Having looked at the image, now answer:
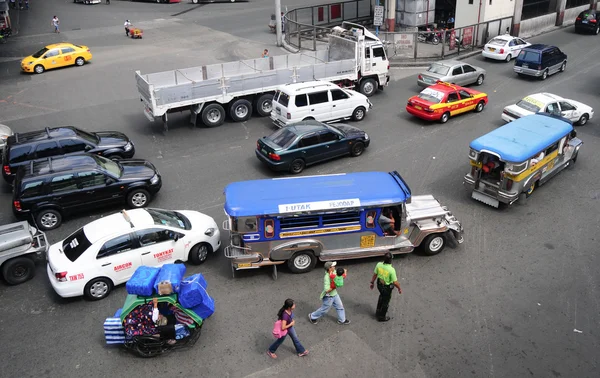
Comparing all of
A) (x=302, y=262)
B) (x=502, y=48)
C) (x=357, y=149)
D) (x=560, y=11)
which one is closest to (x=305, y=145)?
(x=357, y=149)

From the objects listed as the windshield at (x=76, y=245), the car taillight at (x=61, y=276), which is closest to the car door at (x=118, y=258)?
the windshield at (x=76, y=245)

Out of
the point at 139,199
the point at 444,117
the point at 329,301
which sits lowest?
the point at 444,117

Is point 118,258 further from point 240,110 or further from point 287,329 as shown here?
point 240,110

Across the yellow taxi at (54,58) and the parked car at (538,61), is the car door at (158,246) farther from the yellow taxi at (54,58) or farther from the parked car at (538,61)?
the yellow taxi at (54,58)

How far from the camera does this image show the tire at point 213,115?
66.6 ft

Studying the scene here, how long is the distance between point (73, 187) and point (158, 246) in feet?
13.5

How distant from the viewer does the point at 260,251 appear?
11578 millimetres

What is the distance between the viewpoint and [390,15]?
34.0 m

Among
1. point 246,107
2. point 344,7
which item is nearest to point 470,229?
point 246,107

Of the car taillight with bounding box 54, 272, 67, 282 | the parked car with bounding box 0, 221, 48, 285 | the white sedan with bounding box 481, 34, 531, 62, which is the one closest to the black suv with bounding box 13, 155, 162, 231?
the parked car with bounding box 0, 221, 48, 285

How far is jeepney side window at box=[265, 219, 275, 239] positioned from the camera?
37.0ft

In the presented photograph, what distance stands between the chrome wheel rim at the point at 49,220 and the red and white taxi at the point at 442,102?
46.4 feet

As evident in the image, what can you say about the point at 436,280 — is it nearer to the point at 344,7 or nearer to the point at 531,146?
the point at 531,146

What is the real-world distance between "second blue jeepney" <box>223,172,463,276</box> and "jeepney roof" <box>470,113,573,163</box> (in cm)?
326
